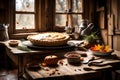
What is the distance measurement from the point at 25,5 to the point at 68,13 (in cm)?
98

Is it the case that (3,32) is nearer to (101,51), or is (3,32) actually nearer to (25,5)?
(25,5)

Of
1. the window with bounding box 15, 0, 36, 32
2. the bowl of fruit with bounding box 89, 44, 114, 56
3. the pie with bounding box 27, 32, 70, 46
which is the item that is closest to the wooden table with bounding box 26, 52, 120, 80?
the bowl of fruit with bounding box 89, 44, 114, 56

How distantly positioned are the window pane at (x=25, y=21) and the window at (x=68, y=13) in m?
0.58

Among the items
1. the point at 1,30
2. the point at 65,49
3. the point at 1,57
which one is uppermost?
the point at 1,30

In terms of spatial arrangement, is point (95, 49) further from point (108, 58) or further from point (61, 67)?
point (61, 67)

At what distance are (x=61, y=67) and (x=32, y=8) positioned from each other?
8.57ft

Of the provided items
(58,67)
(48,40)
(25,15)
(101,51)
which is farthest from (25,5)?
(58,67)

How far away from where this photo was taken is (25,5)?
468 cm

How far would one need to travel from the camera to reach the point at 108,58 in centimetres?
287

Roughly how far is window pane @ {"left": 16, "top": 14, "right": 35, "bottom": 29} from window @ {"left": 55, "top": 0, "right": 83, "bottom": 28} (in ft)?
1.90

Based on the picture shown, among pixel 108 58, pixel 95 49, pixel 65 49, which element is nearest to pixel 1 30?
pixel 65 49

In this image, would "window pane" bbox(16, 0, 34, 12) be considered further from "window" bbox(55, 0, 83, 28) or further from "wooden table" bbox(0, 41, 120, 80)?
"wooden table" bbox(0, 41, 120, 80)

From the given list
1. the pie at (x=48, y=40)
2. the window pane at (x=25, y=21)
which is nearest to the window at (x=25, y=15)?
the window pane at (x=25, y=21)

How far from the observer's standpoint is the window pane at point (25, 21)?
4639mm
